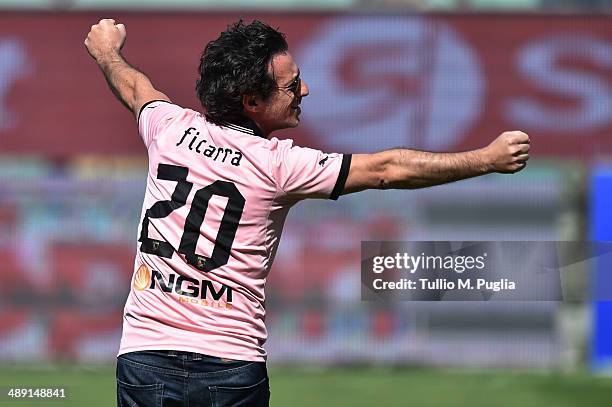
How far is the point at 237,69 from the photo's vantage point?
4027 mm

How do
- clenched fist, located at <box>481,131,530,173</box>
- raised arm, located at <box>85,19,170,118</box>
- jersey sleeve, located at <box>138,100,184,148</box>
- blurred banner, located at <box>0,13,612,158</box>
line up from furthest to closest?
1. blurred banner, located at <box>0,13,612,158</box>
2. raised arm, located at <box>85,19,170,118</box>
3. jersey sleeve, located at <box>138,100,184,148</box>
4. clenched fist, located at <box>481,131,530,173</box>

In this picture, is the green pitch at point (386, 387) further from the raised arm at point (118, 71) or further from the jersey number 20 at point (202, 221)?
the jersey number 20 at point (202, 221)

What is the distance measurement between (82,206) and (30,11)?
2.20 m

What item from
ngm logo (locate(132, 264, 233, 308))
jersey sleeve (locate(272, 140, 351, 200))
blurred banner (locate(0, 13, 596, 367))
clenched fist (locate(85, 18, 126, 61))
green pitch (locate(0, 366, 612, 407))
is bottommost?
ngm logo (locate(132, 264, 233, 308))

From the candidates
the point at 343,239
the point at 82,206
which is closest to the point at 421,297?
the point at 343,239

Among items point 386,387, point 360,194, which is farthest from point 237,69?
point 360,194

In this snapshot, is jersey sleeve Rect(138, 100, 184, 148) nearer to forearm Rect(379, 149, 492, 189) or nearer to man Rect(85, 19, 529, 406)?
man Rect(85, 19, 529, 406)

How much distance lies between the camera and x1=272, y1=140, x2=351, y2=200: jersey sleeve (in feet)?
12.8

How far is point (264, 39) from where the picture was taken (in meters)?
4.04

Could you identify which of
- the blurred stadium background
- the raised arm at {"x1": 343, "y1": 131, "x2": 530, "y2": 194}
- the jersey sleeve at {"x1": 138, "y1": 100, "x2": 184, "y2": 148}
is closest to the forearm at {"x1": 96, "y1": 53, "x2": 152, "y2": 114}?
the jersey sleeve at {"x1": 138, "y1": 100, "x2": 184, "y2": 148}

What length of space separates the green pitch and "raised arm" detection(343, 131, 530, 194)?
635 cm

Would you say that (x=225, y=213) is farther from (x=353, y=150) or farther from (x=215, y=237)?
(x=353, y=150)

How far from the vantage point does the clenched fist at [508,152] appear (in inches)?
149

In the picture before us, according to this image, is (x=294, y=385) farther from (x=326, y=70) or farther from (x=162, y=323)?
(x=162, y=323)
